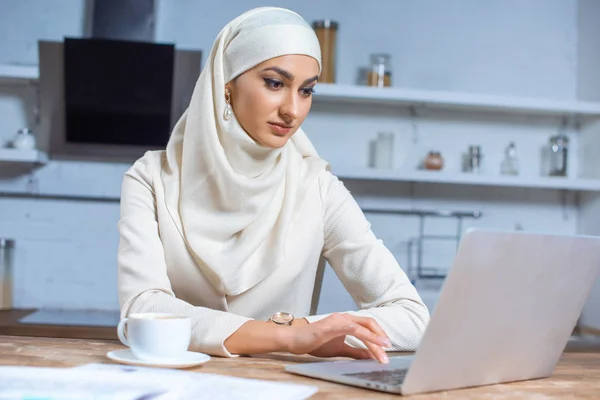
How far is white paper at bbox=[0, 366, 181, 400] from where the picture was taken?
74 cm

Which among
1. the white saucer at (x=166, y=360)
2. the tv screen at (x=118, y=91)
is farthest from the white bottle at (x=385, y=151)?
the white saucer at (x=166, y=360)

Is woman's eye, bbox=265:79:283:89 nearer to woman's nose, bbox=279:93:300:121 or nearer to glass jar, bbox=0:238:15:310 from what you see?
woman's nose, bbox=279:93:300:121

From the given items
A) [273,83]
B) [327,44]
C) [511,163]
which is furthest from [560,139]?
[273,83]

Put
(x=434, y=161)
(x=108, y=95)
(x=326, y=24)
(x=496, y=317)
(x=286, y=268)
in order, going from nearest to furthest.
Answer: (x=496, y=317) < (x=286, y=268) < (x=108, y=95) < (x=326, y=24) < (x=434, y=161)

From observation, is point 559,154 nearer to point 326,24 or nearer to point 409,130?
point 409,130

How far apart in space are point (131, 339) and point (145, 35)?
2.52 meters

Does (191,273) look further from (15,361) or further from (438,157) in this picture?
(438,157)

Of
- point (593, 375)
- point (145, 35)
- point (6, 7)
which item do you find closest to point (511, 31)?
point (145, 35)

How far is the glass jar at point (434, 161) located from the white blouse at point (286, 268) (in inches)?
71.4

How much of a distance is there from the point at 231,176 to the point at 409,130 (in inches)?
88.8

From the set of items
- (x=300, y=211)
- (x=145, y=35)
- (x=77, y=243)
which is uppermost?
(x=145, y=35)

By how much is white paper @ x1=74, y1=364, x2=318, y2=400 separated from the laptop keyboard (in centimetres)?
9

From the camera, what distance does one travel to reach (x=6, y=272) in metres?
3.31

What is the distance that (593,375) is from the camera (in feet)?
3.65
